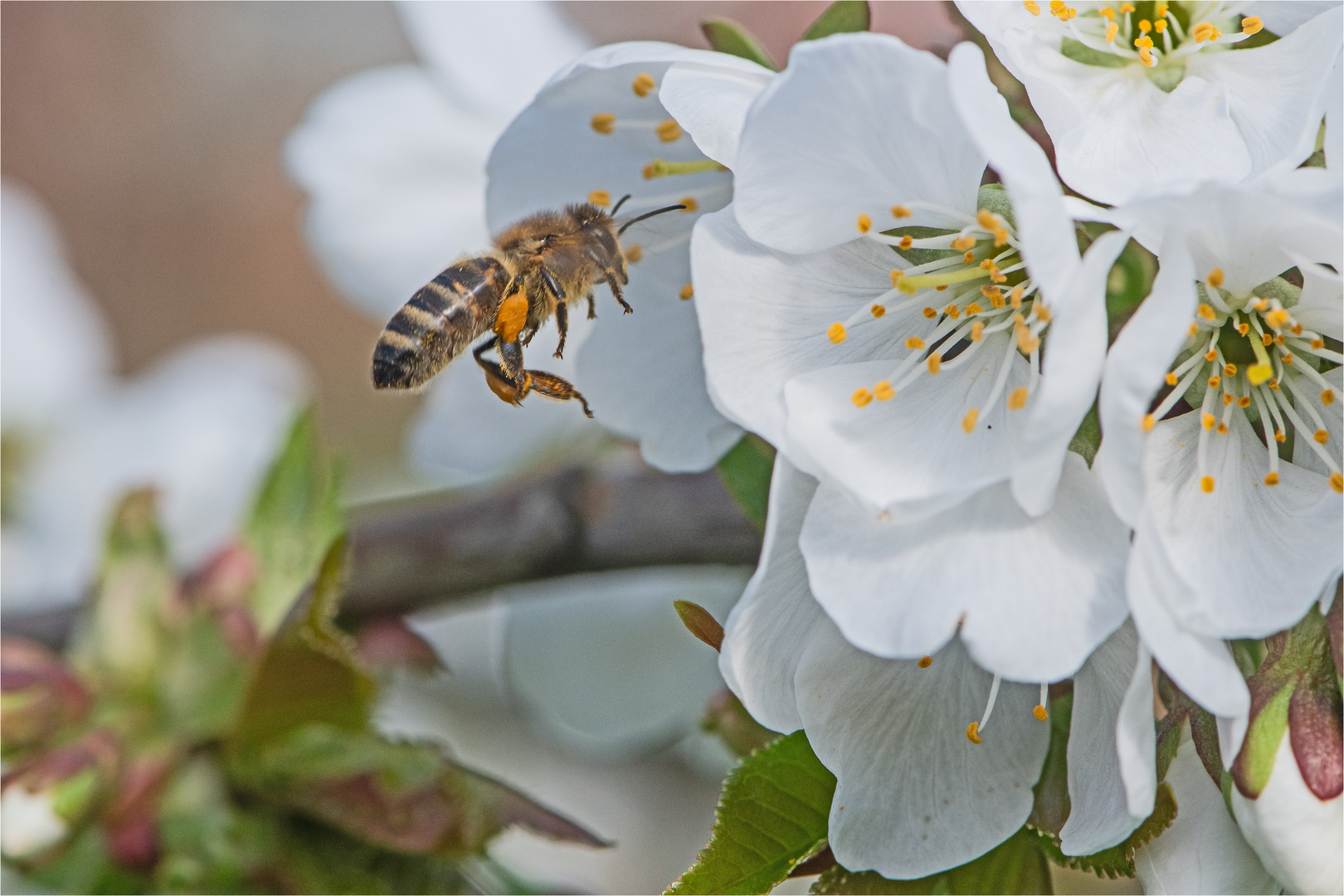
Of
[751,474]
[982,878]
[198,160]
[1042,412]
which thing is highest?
[1042,412]

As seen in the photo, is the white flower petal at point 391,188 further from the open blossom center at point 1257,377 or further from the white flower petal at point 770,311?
the open blossom center at point 1257,377

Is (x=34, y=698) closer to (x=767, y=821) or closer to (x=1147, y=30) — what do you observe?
(x=767, y=821)

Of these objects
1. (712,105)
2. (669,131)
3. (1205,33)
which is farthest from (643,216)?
(1205,33)

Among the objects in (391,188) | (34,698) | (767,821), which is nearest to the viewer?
(767,821)

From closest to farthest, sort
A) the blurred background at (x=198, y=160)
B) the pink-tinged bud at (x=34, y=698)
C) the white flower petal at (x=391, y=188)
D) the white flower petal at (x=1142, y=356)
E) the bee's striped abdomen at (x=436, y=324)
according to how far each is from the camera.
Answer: the white flower petal at (x=1142, y=356), the bee's striped abdomen at (x=436, y=324), the pink-tinged bud at (x=34, y=698), the white flower petal at (x=391, y=188), the blurred background at (x=198, y=160)

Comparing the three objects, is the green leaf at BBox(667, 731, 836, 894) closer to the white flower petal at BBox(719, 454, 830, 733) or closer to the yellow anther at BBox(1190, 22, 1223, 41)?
the white flower petal at BBox(719, 454, 830, 733)

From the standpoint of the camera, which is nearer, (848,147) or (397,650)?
(848,147)

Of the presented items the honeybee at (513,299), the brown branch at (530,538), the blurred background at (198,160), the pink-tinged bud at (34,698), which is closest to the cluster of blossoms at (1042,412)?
the honeybee at (513,299)
